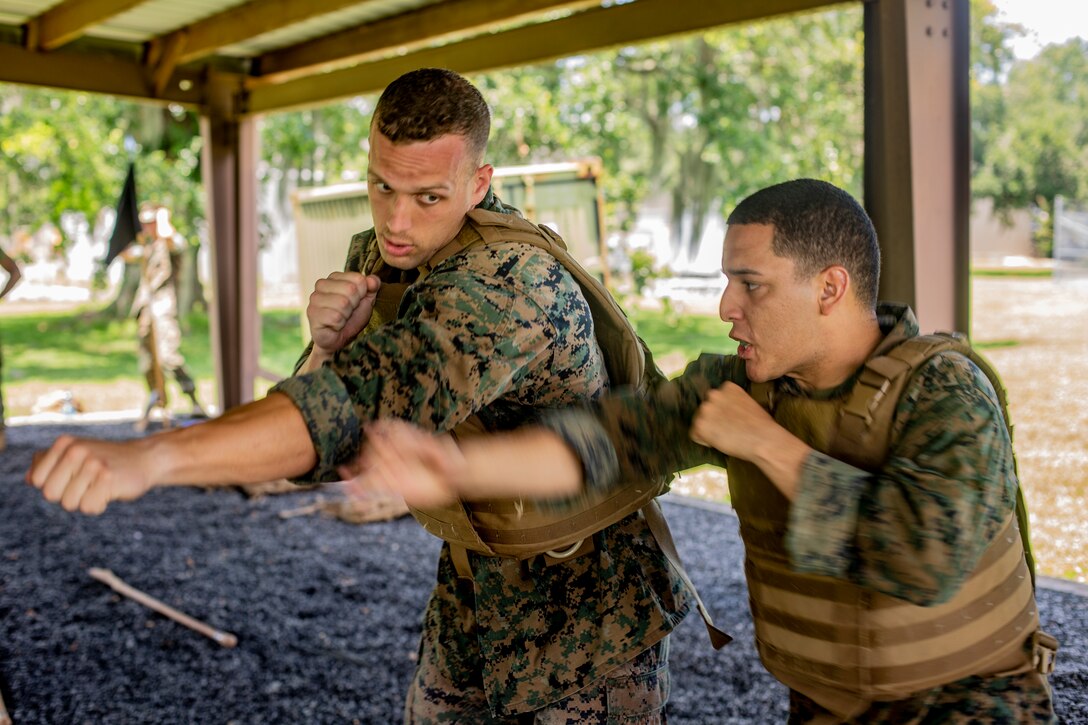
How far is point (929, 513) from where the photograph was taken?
5.19ft

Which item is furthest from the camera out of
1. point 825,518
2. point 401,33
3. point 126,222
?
point 126,222

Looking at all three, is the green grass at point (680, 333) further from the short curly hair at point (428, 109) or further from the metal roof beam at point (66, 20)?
the short curly hair at point (428, 109)

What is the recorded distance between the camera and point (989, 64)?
13.5m

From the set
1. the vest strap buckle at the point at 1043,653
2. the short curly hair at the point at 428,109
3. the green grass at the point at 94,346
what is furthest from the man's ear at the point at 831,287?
the green grass at the point at 94,346

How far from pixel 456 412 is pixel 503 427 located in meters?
0.48

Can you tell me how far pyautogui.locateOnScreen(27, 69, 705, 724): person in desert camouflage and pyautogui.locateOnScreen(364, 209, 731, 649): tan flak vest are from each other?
4 centimetres

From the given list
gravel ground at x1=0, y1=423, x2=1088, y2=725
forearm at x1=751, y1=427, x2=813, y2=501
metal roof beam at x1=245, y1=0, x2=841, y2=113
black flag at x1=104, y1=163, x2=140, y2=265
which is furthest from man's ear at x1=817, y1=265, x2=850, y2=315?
black flag at x1=104, y1=163, x2=140, y2=265

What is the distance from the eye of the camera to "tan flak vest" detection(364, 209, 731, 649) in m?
2.15

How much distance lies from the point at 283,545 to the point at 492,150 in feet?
42.1

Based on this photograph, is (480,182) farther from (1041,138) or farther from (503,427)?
(1041,138)

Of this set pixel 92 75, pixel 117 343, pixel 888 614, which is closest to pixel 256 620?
pixel 888 614

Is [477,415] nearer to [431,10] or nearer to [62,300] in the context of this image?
[431,10]

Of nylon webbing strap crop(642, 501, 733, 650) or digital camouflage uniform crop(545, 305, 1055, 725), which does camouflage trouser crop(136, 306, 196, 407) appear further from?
digital camouflage uniform crop(545, 305, 1055, 725)

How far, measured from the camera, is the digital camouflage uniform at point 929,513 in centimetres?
159
